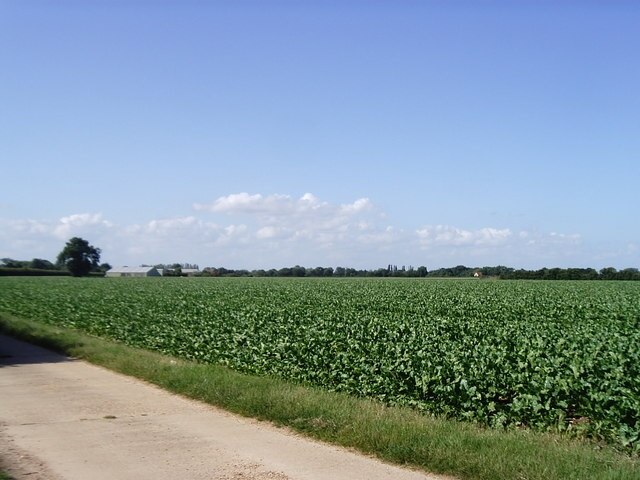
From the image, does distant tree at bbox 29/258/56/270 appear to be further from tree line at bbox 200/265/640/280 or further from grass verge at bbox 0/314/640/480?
grass verge at bbox 0/314/640/480

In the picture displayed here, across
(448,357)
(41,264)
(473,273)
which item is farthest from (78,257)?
(448,357)

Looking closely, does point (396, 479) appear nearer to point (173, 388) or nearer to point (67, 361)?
point (173, 388)

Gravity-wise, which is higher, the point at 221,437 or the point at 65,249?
the point at 65,249

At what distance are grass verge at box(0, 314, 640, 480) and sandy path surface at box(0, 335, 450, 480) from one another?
0.26 m

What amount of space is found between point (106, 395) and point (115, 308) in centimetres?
1991

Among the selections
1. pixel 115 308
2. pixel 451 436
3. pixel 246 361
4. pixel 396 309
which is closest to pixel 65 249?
pixel 115 308

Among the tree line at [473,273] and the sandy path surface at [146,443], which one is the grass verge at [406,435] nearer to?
the sandy path surface at [146,443]

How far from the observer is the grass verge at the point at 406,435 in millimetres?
6504

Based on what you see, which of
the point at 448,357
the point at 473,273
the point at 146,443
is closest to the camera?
the point at 146,443

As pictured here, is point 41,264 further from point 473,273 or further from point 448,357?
point 448,357

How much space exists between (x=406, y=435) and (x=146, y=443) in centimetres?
306

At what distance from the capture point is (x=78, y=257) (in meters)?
128

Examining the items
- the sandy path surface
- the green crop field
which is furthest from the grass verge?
the green crop field

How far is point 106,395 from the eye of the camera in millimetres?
11273
